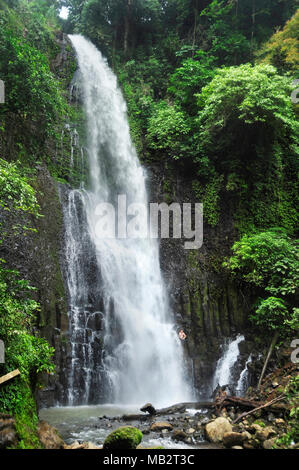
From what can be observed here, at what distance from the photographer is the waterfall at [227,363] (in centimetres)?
959

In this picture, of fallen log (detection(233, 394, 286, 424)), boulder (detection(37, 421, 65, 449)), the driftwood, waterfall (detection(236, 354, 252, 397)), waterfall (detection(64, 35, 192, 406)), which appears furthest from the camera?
waterfall (detection(236, 354, 252, 397))

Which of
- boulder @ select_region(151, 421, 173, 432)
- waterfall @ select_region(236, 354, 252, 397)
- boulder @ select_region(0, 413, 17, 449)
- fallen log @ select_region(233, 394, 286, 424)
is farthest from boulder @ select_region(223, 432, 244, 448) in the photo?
waterfall @ select_region(236, 354, 252, 397)

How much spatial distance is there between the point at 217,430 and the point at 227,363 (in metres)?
4.36

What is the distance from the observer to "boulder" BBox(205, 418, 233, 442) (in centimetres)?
563

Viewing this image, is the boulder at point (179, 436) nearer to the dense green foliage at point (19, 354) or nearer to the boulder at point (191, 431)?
the boulder at point (191, 431)

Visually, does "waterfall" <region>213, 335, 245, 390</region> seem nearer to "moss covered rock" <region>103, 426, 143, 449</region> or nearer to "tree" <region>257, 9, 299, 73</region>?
"moss covered rock" <region>103, 426, 143, 449</region>

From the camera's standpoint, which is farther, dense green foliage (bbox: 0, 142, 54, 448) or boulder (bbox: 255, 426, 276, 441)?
boulder (bbox: 255, 426, 276, 441)

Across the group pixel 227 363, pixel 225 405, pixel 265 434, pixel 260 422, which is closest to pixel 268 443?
pixel 265 434

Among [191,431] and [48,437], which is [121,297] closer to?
[191,431]

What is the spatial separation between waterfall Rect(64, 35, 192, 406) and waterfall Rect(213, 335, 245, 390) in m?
0.98

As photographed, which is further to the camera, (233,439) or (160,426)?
(160,426)

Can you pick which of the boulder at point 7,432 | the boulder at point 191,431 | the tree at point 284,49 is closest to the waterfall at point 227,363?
the boulder at point 191,431

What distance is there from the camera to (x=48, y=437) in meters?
4.33

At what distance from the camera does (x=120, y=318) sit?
9.58m
